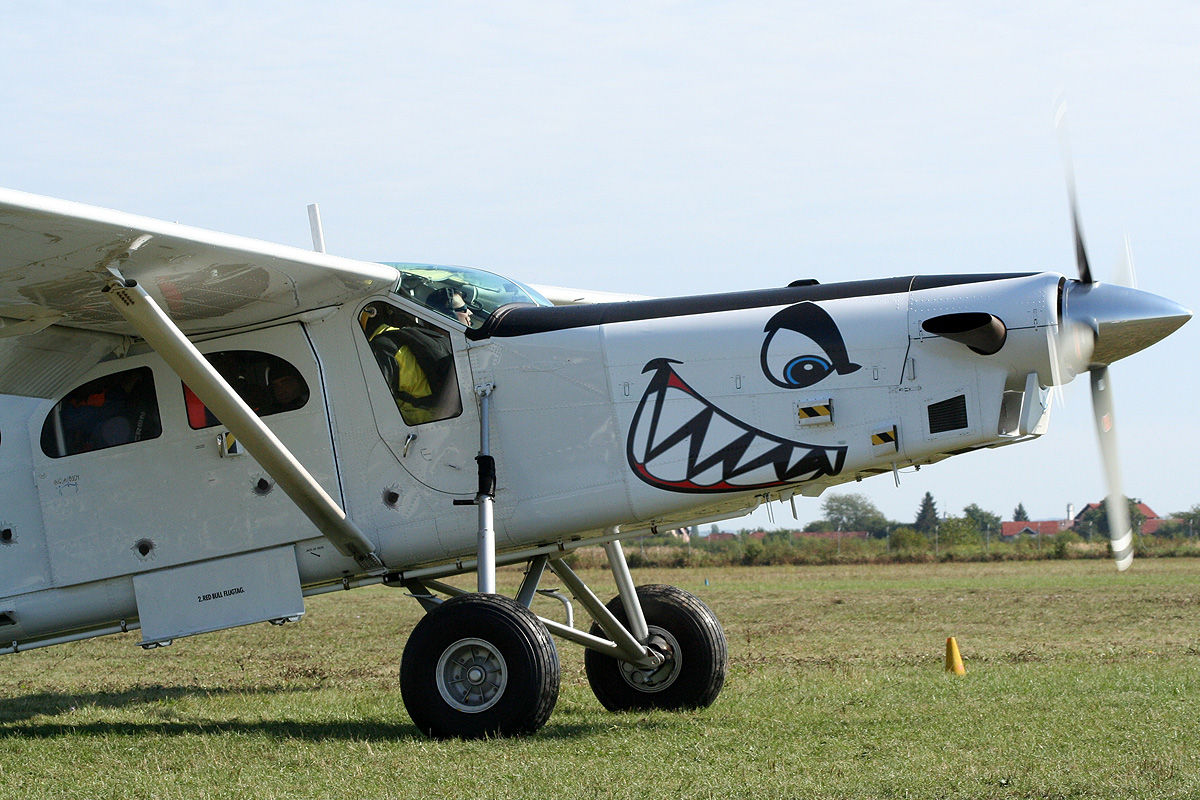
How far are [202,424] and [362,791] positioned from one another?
3377 millimetres

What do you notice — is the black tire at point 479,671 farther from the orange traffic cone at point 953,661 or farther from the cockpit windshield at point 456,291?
the orange traffic cone at point 953,661

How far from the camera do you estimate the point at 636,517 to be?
786cm

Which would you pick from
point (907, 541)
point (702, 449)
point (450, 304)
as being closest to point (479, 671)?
point (702, 449)

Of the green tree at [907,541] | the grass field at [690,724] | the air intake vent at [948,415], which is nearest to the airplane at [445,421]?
the air intake vent at [948,415]

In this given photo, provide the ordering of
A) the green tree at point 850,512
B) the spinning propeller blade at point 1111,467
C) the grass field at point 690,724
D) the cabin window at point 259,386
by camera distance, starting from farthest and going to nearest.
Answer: the green tree at point 850,512
the cabin window at point 259,386
the spinning propeller blade at point 1111,467
the grass field at point 690,724

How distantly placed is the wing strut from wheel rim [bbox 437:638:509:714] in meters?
1.14

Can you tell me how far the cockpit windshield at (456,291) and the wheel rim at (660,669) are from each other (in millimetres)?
2871

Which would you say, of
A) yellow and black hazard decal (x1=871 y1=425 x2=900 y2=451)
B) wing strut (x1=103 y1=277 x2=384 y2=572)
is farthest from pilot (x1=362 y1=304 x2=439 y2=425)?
yellow and black hazard decal (x1=871 y1=425 x2=900 y2=451)

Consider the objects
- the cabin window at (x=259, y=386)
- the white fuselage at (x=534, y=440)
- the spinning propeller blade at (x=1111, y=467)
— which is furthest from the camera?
the cabin window at (x=259, y=386)

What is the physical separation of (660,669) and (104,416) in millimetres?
4558

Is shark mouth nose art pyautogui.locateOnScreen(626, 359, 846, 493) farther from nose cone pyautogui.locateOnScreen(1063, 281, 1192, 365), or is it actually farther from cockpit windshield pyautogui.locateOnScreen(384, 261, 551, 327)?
nose cone pyautogui.locateOnScreen(1063, 281, 1192, 365)

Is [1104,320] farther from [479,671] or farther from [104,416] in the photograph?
[104,416]

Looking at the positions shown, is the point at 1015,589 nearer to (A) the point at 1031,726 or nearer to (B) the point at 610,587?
(B) the point at 610,587

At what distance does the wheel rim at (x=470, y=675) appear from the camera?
743 centimetres
